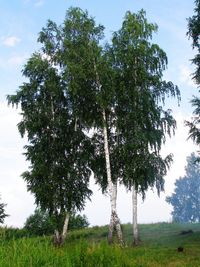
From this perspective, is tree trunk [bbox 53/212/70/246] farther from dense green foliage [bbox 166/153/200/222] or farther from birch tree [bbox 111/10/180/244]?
dense green foliage [bbox 166/153/200/222]

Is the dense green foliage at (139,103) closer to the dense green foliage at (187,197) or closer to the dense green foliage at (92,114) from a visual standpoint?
the dense green foliage at (92,114)

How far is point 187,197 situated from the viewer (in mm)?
83000

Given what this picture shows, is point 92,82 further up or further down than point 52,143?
further up

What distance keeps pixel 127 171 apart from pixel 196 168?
60.4 meters

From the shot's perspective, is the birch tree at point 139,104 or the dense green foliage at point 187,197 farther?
the dense green foliage at point 187,197

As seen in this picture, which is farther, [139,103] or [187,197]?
[187,197]

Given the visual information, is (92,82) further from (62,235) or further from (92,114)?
(62,235)

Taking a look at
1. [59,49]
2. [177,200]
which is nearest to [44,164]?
[59,49]

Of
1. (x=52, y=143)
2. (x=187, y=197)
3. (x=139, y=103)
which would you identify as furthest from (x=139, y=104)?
(x=187, y=197)

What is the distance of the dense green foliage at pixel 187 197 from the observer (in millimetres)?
81062

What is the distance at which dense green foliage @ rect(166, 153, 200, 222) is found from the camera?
8106 centimetres

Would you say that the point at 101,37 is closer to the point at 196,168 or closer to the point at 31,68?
the point at 31,68

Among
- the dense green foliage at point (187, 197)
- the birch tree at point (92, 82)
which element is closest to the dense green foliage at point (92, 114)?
the birch tree at point (92, 82)

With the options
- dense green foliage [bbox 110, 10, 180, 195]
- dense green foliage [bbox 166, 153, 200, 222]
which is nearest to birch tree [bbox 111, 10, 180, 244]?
dense green foliage [bbox 110, 10, 180, 195]
